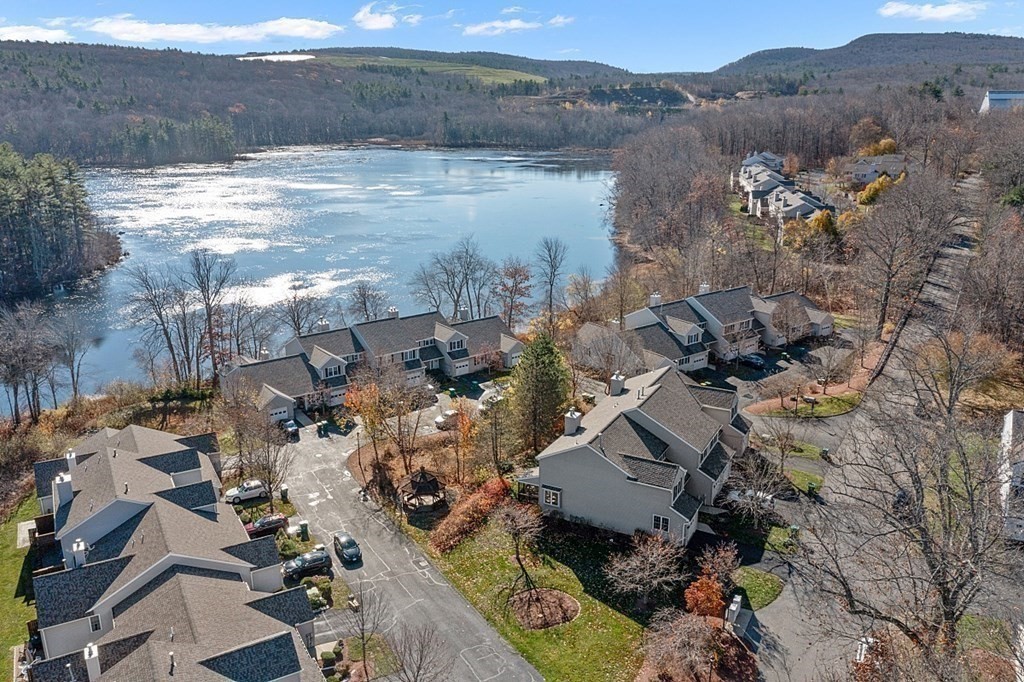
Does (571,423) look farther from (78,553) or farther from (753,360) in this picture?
(753,360)

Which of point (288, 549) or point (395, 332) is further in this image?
point (395, 332)

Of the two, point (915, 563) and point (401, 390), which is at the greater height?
point (401, 390)

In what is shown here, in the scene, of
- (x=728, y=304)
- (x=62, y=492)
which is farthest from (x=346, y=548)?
(x=728, y=304)

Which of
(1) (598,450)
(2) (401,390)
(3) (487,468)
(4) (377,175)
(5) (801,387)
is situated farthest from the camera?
A: (4) (377,175)

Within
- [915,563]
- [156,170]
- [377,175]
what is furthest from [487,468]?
[156,170]

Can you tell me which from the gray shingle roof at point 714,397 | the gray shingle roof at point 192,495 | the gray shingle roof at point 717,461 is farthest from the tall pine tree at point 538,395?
the gray shingle roof at point 192,495

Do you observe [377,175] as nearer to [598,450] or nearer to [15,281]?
[15,281]

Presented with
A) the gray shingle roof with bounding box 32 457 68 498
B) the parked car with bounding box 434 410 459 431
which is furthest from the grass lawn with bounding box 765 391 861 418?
the gray shingle roof with bounding box 32 457 68 498

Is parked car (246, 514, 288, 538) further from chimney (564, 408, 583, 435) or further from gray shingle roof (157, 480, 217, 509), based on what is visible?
chimney (564, 408, 583, 435)
